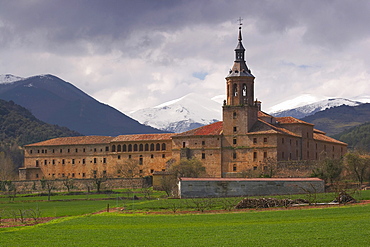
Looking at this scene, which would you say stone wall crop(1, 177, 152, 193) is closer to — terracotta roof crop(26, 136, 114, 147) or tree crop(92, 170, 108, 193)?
tree crop(92, 170, 108, 193)

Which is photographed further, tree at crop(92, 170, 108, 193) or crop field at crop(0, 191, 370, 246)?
tree at crop(92, 170, 108, 193)

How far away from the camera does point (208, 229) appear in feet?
117

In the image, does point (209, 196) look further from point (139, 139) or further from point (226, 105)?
point (139, 139)

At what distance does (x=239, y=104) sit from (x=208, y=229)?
6337cm

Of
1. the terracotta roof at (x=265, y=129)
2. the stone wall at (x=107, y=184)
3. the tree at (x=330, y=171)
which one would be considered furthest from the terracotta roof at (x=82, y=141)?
the tree at (x=330, y=171)

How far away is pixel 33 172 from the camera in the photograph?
117m

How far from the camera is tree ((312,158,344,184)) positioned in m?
78.9

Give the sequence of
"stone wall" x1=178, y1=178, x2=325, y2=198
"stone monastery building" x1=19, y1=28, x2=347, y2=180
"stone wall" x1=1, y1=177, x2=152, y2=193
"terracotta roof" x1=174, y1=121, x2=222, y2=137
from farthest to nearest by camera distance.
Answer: "terracotta roof" x1=174, y1=121, x2=222, y2=137 → "stone wall" x1=1, y1=177, x2=152, y2=193 → "stone monastery building" x1=19, y1=28, x2=347, y2=180 → "stone wall" x1=178, y1=178, x2=325, y2=198

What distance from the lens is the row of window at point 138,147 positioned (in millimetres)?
109381

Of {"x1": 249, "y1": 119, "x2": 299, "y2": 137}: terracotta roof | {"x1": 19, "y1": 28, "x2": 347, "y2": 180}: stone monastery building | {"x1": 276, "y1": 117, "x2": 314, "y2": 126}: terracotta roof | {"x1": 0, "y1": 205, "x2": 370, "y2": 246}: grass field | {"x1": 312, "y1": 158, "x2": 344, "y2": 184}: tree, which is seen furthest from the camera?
{"x1": 276, "y1": 117, "x2": 314, "y2": 126}: terracotta roof

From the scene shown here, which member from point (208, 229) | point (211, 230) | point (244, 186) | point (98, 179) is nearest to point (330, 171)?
point (244, 186)

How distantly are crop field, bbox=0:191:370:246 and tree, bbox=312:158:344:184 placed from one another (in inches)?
1209

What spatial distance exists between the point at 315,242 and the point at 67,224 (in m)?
17.9

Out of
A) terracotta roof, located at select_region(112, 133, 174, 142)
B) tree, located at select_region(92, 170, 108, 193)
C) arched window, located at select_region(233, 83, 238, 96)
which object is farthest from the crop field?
terracotta roof, located at select_region(112, 133, 174, 142)
